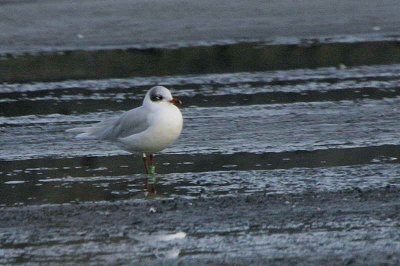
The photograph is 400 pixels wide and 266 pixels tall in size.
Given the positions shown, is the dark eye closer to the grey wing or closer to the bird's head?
the bird's head

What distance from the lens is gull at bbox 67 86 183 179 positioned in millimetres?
9455

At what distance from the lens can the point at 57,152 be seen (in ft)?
34.1

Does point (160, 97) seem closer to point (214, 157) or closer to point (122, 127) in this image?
point (122, 127)

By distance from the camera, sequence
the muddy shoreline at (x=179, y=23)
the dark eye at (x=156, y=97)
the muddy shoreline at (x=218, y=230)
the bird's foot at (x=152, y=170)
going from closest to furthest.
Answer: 1. the muddy shoreline at (x=218, y=230)
2. the bird's foot at (x=152, y=170)
3. the dark eye at (x=156, y=97)
4. the muddy shoreline at (x=179, y=23)

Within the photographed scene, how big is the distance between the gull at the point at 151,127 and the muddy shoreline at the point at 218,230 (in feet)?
3.54

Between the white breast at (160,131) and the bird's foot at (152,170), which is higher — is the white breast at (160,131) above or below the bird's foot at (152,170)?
above

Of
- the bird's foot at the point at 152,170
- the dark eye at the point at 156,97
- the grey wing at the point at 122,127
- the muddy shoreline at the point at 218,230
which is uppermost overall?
the dark eye at the point at 156,97

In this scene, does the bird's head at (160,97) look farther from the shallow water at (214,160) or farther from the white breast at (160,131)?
the shallow water at (214,160)

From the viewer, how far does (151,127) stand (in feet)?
31.0

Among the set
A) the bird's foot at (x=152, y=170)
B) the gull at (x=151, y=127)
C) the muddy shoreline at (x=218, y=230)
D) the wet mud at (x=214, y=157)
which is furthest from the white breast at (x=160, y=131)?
the muddy shoreline at (x=218, y=230)

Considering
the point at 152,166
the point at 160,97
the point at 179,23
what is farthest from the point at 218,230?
the point at 179,23

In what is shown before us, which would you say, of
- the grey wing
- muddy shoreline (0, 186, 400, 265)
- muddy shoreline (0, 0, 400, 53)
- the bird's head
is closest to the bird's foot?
the grey wing

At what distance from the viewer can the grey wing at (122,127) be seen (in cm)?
962

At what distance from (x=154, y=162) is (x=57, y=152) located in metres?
0.91
